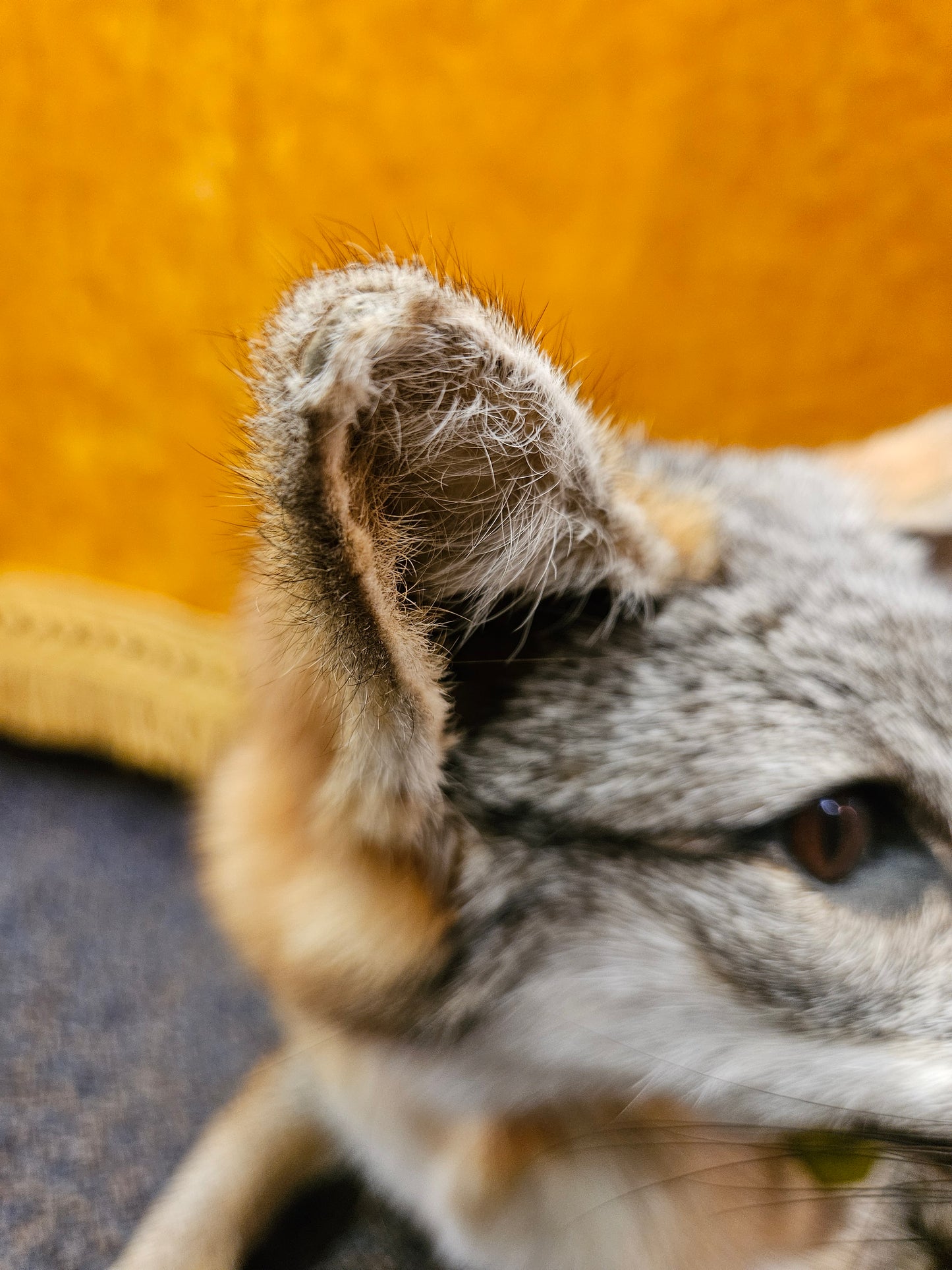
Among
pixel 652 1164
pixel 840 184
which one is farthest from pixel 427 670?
pixel 840 184

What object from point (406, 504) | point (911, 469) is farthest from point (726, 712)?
point (911, 469)

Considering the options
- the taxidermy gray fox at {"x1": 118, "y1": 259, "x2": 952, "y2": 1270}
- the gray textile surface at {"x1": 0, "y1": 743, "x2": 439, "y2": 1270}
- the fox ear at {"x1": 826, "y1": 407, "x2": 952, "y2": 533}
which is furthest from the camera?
the fox ear at {"x1": 826, "y1": 407, "x2": 952, "y2": 533}

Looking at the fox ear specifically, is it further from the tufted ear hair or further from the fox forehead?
the tufted ear hair

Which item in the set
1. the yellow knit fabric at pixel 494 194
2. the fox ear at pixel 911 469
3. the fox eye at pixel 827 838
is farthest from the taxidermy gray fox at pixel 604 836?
the yellow knit fabric at pixel 494 194

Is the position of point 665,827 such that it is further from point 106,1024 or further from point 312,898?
point 106,1024

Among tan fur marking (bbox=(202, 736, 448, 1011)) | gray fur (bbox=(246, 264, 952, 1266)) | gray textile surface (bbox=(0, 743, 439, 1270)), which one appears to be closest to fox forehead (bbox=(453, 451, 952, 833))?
gray fur (bbox=(246, 264, 952, 1266))

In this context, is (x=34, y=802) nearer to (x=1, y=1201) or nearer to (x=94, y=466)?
(x=94, y=466)

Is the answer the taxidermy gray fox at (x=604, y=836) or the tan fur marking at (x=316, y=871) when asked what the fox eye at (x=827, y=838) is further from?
the tan fur marking at (x=316, y=871)
